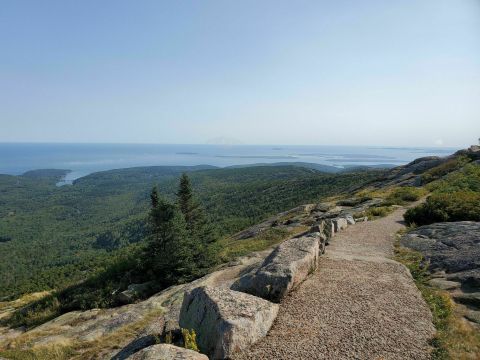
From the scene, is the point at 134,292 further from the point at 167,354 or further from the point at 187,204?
the point at 167,354

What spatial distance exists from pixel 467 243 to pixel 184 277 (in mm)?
18259

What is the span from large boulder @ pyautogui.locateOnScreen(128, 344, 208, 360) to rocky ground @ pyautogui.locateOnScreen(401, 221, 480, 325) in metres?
9.19

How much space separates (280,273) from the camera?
12766 millimetres

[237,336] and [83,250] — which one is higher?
[237,336]

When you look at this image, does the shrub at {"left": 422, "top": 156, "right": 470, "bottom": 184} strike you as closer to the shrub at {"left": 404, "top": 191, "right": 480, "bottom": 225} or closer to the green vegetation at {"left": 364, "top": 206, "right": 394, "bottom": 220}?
the green vegetation at {"left": 364, "top": 206, "right": 394, "bottom": 220}

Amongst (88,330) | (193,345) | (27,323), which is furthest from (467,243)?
(27,323)

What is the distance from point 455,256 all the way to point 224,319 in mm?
12470

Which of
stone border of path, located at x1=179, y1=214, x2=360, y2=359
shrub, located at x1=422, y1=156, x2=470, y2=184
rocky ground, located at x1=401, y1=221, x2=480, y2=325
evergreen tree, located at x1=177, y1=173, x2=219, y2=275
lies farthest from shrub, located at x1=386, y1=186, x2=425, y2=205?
stone border of path, located at x1=179, y1=214, x2=360, y2=359

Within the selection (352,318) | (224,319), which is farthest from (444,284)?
(224,319)

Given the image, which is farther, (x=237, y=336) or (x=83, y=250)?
(x=83, y=250)

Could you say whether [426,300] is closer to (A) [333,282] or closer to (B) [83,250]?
(A) [333,282]

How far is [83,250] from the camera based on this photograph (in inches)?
5659

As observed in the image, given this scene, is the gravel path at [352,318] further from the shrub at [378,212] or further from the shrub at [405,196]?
the shrub at [405,196]

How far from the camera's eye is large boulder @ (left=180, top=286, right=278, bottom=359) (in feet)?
30.0
